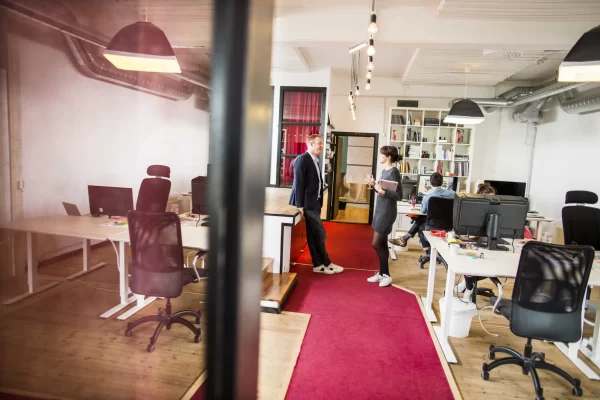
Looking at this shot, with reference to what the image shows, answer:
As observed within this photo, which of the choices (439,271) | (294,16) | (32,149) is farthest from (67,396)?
(439,271)

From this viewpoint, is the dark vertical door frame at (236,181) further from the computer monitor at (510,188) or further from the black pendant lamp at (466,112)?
the computer monitor at (510,188)

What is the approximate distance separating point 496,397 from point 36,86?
8.83 feet

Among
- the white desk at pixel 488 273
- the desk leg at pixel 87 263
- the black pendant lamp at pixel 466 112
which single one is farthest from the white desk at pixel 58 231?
the black pendant lamp at pixel 466 112

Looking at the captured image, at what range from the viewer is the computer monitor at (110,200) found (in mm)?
490

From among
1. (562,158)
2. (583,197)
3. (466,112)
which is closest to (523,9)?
(466,112)

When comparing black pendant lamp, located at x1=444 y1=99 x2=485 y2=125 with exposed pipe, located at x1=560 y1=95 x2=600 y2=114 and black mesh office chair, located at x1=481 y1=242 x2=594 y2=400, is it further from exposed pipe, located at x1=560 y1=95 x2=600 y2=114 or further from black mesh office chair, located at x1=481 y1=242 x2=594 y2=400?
black mesh office chair, located at x1=481 y1=242 x2=594 y2=400

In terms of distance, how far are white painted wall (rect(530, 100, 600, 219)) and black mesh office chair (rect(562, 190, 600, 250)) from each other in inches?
68.5

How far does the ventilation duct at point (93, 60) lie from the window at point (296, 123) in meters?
5.73

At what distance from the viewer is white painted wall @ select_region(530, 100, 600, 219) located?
5.34 metres

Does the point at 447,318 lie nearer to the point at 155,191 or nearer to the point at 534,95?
the point at 155,191

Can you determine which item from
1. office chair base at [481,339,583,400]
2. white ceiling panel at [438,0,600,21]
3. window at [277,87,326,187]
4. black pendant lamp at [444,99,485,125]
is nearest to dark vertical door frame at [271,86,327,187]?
window at [277,87,326,187]

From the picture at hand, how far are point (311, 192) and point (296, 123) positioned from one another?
2.46 m

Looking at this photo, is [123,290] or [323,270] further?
[323,270]

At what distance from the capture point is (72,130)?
21.0 inches
